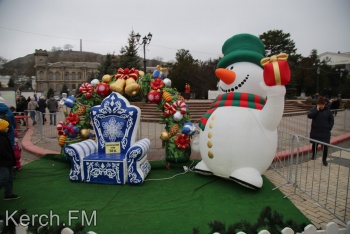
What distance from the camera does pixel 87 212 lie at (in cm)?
361

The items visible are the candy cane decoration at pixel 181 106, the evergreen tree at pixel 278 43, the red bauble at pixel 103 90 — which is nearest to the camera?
the candy cane decoration at pixel 181 106

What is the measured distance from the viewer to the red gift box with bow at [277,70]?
347cm

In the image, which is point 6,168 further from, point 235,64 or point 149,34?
point 149,34

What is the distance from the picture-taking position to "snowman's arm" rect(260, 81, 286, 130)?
3.62 m

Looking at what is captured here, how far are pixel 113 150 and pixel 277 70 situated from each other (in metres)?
3.26

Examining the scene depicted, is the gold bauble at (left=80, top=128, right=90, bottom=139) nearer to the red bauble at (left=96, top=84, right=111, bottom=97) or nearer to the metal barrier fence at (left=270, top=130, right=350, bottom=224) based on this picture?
the red bauble at (left=96, top=84, right=111, bottom=97)

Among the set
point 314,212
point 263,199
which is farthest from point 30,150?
point 314,212

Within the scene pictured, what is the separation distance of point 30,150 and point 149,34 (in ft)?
29.9

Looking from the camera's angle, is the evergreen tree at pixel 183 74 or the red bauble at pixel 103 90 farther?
the evergreen tree at pixel 183 74

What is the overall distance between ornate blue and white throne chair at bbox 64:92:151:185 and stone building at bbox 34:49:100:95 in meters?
74.6

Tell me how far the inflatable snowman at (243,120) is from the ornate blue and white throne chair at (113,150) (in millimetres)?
1259

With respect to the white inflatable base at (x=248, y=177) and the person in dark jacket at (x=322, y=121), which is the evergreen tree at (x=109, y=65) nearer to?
the person in dark jacket at (x=322, y=121)

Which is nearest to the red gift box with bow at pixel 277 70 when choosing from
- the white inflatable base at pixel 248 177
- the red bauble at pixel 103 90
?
the white inflatable base at pixel 248 177

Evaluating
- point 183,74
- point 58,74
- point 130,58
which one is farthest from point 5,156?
point 58,74
